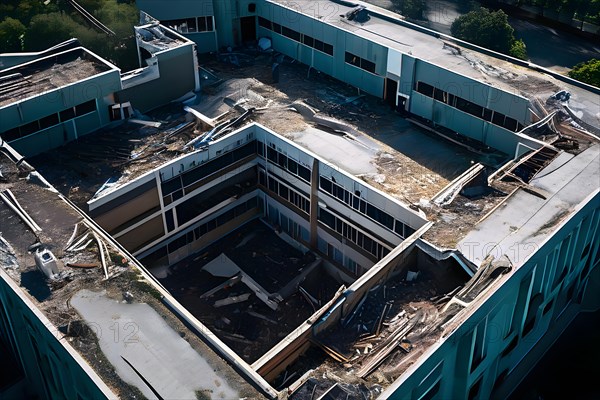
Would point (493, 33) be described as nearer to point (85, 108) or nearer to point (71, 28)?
point (71, 28)

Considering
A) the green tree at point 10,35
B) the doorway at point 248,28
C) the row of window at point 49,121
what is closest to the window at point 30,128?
the row of window at point 49,121

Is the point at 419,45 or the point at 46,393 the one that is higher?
the point at 419,45

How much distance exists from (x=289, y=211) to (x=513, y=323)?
17.8 metres

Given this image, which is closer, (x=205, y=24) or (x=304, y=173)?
(x=304, y=173)

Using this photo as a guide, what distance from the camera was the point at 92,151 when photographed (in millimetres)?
→ 42688

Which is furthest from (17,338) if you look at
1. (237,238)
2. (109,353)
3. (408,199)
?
(408,199)

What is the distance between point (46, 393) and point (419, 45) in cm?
3444

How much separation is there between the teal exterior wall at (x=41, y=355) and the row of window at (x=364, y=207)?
63.0 feet

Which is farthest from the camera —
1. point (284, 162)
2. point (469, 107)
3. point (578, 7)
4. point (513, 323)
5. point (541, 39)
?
point (541, 39)

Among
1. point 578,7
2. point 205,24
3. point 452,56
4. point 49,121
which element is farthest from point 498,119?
point 578,7

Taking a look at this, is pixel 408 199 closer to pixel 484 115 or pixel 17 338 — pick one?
pixel 484 115

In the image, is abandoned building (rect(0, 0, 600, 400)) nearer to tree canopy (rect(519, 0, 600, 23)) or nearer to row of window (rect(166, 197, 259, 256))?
row of window (rect(166, 197, 259, 256))

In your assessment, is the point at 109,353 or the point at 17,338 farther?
the point at 17,338

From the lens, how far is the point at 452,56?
1842 inches
